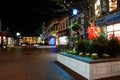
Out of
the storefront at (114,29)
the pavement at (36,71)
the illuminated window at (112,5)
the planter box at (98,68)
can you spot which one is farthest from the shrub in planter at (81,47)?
the illuminated window at (112,5)

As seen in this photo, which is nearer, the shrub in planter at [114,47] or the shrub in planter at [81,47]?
the shrub in planter at [114,47]

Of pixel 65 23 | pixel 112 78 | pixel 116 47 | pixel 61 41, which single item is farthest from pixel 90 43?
pixel 61 41

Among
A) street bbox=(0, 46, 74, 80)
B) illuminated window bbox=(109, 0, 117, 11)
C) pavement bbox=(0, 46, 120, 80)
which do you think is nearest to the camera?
pavement bbox=(0, 46, 120, 80)

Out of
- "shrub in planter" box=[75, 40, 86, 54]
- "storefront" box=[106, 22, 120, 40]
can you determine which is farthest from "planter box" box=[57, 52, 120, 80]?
"storefront" box=[106, 22, 120, 40]

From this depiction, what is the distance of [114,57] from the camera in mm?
9906

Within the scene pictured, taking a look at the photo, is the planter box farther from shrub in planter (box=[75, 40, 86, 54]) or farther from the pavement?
shrub in planter (box=[75, 40, 86, 54])

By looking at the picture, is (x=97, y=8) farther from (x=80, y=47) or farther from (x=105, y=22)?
(x=80, y=47)

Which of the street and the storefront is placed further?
the storefront

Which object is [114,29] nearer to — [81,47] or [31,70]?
[81,47]

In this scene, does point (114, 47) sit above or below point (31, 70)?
above

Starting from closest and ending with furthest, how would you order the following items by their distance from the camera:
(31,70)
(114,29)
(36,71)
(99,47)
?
(99,47) < (36,71) < (31,70) < (114,29)

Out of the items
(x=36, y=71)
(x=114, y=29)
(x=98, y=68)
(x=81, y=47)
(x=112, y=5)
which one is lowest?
(x=36, y=71)

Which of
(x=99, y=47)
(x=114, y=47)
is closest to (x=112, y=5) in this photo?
(x=114, y=47)

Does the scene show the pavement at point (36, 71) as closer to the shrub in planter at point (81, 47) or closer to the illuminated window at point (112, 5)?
the shrub in planter at point (81, 47)
